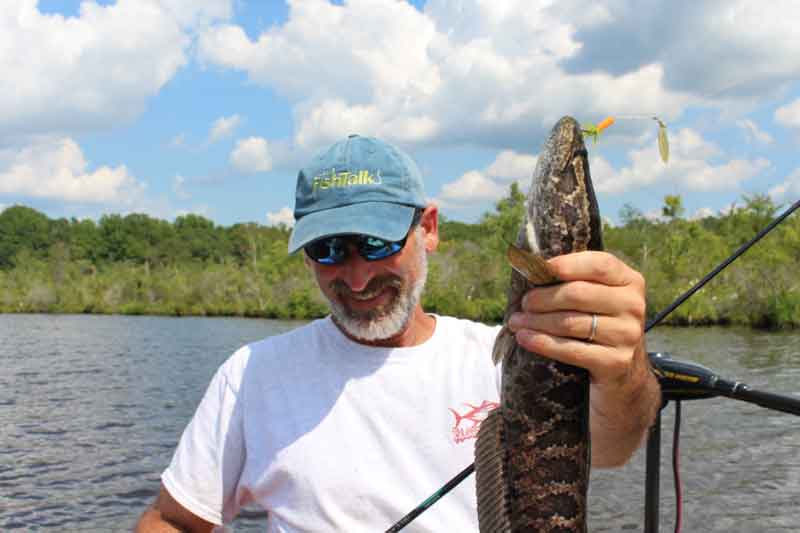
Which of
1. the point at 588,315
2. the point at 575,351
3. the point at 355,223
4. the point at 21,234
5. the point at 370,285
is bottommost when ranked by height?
the point at 575,351

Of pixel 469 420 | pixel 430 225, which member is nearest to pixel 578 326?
pixel 469 420

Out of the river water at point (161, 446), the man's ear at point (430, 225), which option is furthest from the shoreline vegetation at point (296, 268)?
the man's ear at point (430, 225)

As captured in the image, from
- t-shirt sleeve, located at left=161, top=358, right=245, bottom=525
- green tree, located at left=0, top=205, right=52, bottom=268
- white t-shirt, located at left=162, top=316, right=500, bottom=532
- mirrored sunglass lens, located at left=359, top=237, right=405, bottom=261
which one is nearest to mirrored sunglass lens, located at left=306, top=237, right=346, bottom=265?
mirrored sunglass lens, located at left=359, top=237, right=405, bottom=261

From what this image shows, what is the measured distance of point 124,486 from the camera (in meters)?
16.9

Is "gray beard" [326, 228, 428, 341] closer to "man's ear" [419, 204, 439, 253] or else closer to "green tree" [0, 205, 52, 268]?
"man's ear" [419, 204, 439, 253]

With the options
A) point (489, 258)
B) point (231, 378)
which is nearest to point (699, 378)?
point (231, 378)

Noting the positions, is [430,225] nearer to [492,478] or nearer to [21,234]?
[492,478]

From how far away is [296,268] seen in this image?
277 feet

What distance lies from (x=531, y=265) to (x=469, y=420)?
5.30 ft

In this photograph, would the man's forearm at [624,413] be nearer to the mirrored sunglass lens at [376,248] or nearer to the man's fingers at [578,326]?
the man's fingers at [578,326]

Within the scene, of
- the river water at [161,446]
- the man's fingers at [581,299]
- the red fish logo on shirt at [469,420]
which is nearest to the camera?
the man's fingers at [581,299]

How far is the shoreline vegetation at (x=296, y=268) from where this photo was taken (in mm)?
50719

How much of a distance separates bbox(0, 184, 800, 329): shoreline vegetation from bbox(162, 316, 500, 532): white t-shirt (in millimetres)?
15324

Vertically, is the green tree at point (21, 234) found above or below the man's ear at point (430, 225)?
above
